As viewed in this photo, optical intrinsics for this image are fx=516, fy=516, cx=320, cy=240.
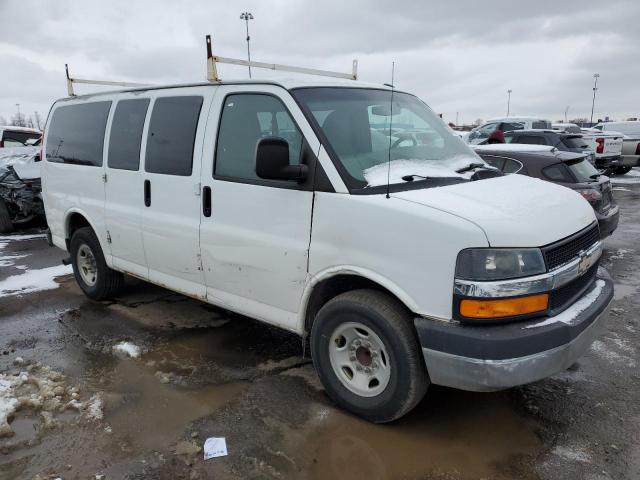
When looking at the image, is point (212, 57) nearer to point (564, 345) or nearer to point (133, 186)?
point (133, 186)

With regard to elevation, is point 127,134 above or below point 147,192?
above

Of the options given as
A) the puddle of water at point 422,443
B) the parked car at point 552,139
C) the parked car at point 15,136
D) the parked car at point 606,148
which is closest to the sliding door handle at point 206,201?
the puddle of water at point 422,443

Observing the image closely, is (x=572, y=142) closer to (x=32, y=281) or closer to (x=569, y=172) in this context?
(x=569, y=172)

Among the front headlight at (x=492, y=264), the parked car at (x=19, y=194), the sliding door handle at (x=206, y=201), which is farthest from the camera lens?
the parked car at (x=19, y=194)

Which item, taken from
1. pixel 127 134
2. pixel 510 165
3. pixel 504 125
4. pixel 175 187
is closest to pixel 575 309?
pixel 175 187

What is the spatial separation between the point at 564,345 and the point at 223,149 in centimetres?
263

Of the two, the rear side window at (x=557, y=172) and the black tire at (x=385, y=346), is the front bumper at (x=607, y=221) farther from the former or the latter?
the black tire at (x=385, y=346)

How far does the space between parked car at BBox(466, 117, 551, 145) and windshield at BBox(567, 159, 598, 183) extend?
10548 millimetres

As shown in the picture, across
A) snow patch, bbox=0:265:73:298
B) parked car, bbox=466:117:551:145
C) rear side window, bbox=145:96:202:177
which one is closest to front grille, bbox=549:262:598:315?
rear side window, bbox=145:96:202:177

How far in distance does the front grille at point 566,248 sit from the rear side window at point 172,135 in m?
2.66

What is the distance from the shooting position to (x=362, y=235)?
3057 millimetres

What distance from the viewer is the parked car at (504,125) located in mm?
17875

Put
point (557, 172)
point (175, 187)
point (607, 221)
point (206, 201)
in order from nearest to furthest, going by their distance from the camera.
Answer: point (206, 201) → point (175, 187) → point (607, 221) → point (557, 172)

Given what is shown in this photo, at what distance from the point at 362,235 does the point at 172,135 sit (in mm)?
2076
